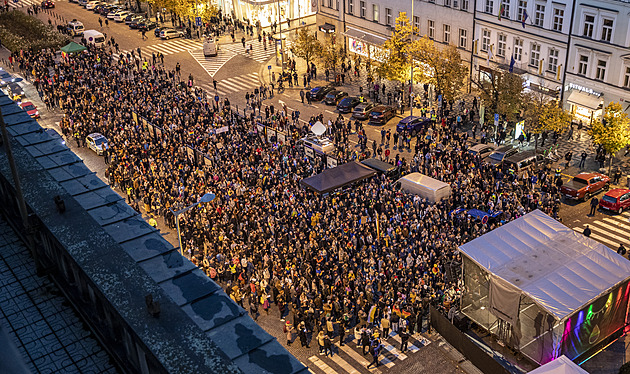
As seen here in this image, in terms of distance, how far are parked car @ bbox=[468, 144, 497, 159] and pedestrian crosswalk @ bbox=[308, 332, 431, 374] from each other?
79.3 ft

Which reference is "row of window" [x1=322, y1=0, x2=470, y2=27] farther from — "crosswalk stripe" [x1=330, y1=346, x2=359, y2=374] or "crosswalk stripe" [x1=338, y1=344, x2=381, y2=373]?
"crosswalk stripe" [x1=330, y1=346, x2=359, y2=374]

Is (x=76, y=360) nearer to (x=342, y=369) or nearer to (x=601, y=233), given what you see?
(x=342, y=369)

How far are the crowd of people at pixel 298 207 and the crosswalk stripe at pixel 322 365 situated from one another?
1.26m

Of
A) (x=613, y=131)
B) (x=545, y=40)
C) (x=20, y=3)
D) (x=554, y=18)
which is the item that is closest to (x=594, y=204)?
(x=613, y=131)

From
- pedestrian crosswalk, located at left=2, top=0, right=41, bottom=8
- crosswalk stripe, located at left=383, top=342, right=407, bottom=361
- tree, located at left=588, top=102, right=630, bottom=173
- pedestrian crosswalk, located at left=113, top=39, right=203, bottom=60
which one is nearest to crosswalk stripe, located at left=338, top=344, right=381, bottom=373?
crosswalk stripe, located at left=383, top=342, right=407, bottom=361

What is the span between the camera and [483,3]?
70750 millimetres

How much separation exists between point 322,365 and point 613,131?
3237cm

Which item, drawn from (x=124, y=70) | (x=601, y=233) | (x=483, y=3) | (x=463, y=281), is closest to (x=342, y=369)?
(x=463, y=281)

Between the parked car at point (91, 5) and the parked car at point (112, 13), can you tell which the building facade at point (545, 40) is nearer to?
the parked car at point (112, 13)

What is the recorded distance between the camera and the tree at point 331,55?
260 ft

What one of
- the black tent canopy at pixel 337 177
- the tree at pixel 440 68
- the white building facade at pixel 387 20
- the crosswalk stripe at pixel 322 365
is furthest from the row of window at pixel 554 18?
the crosswalk stripe at pixel 322 365

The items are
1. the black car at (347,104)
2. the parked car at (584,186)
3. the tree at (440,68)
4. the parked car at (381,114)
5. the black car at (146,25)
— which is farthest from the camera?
the black car at (146,25)

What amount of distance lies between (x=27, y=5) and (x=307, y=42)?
221ft

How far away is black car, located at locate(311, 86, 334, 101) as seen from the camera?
75.4 metres
